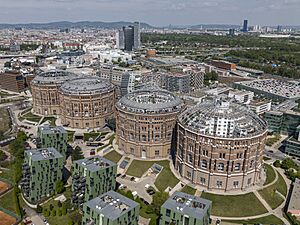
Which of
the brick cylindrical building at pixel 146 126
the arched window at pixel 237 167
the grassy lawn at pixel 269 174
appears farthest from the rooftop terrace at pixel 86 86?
the grassy lawn at pixel 269 174

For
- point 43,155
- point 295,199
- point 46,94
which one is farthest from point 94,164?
point 46,94

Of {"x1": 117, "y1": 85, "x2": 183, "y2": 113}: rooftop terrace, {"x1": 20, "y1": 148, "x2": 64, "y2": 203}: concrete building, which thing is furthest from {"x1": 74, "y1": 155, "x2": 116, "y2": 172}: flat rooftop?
{"x1": 117, "y1": 85, "x2": 183, "y2": 113}: rooftop terrace

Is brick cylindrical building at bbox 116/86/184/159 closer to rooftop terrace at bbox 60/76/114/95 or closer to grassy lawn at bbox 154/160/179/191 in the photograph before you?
grassy lawn at bbox 154/160/179/191

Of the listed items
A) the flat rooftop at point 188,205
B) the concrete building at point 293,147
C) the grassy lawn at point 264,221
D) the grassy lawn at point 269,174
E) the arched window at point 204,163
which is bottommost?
the grassy lawn at point 264,221

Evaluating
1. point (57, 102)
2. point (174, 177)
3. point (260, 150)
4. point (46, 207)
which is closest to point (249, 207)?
point (260, 150)

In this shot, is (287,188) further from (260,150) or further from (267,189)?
(260,150)

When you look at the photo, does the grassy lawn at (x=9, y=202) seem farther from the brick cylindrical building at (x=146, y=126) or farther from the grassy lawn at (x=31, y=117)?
the grassy lawn at (x=31, y=117)

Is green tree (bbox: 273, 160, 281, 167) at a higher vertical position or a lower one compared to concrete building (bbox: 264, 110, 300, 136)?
lower
